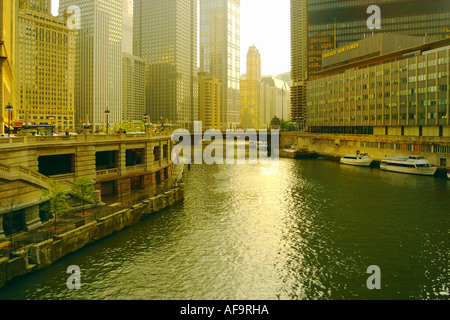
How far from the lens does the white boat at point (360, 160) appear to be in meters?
105

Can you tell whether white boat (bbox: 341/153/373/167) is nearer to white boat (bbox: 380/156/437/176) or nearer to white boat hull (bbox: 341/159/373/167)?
white boat hull (bbox: 341/159/373/167)

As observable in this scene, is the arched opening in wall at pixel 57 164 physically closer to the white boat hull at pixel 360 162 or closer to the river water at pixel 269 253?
the river water at pixel 269 253

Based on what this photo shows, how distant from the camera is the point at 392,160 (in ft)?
306

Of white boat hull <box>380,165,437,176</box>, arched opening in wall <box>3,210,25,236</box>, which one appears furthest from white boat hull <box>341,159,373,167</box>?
arched opening in wall <box>3,210,25,236</box>

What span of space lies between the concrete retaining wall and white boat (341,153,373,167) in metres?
77.3

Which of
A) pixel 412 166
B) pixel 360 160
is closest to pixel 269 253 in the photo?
pixel 412 166

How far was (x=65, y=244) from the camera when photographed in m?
31.3

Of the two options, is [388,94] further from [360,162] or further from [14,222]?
[14,222]

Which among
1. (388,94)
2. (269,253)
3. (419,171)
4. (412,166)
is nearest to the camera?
(269,253)

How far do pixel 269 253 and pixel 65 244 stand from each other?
18.7m

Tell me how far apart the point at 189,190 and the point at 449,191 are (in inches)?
1872

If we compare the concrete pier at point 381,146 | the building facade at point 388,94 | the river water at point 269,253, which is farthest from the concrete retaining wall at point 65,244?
the building facade at point 388,94

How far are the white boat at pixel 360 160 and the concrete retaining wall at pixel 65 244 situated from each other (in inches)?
3043
